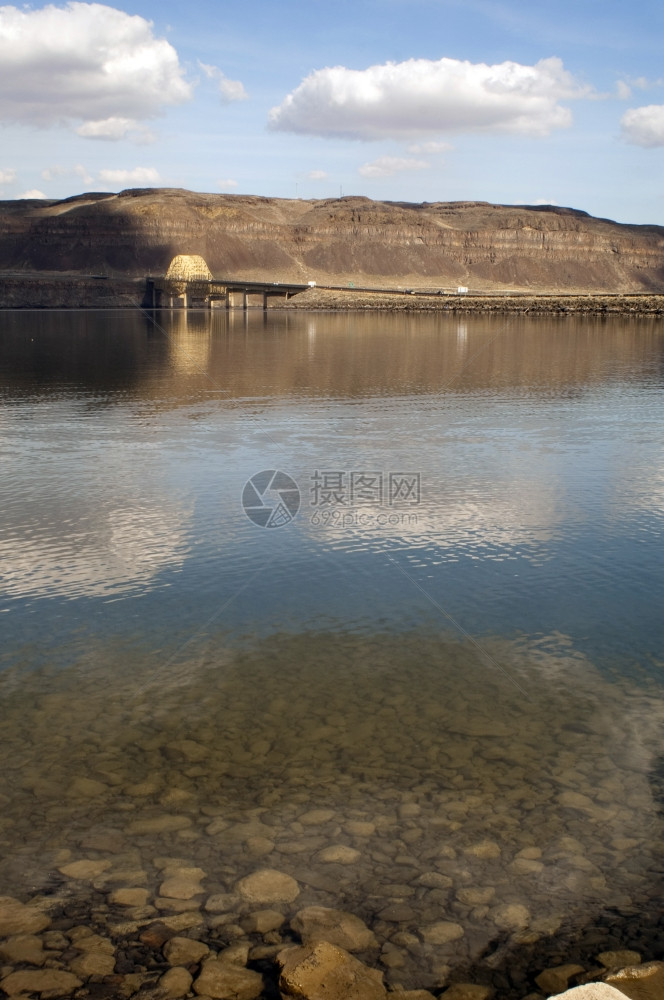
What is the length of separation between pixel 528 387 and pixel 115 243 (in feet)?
572

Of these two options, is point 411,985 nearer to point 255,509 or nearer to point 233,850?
point 233,850

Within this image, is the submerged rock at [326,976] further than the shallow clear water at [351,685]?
No

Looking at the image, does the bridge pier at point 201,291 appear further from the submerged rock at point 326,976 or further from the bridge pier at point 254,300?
the submerged rock at point 326,976

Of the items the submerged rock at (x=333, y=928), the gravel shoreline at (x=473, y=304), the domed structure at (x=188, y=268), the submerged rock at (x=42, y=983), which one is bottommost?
the submerged rock at (x=42, y=983)

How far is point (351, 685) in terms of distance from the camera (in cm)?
821

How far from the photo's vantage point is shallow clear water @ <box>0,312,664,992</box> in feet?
18.4

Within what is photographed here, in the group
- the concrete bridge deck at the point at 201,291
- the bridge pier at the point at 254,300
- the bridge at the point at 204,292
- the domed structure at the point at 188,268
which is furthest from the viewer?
the domed structure at the point at 188,268

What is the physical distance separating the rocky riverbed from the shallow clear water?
22 mm

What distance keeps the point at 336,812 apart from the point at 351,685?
6.57 feet

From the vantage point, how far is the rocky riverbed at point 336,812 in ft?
16.6

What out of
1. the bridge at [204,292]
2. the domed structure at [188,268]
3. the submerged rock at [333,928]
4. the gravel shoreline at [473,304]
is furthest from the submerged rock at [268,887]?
the domed structure at [188,268]

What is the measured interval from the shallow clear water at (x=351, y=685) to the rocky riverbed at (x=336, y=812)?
2cm

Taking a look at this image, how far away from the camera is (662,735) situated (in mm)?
7316

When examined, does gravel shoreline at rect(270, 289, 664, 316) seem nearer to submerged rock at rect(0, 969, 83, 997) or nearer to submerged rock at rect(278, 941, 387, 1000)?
submerged rock at rect(278, 941, 387, 1000)
